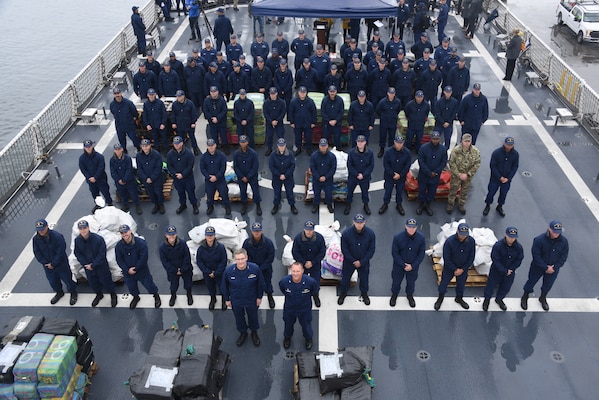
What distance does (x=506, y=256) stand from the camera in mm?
7977

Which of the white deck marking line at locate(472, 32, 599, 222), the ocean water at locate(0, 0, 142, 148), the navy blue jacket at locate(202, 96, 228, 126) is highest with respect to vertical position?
the navy blue jacket at locate(202, 96, 228, 126)

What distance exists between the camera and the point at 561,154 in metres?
12.8

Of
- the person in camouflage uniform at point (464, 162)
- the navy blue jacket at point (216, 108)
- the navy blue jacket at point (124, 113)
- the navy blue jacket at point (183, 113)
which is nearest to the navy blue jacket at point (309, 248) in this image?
the person in camouflage uniform at point (464, 162)

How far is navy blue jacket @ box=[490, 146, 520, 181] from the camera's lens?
1006cm

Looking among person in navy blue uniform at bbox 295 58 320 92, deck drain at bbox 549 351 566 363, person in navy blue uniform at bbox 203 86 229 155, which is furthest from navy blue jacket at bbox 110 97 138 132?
deck drain at bbox 549 351 566 363

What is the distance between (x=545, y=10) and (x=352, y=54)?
2651cm

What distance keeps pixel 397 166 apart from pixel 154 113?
6004mm

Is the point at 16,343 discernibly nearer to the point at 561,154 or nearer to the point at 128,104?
the point at 128,104

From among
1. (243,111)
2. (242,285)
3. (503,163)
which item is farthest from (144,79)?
(503,163)

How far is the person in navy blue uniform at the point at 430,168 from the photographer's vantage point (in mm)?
10211

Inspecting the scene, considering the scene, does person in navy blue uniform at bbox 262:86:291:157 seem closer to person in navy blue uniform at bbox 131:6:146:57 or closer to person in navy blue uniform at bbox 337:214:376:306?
person in navy blue uniform at bbox 337:214:376:306

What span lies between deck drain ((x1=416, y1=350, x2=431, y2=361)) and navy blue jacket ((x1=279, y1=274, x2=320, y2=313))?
197 cm

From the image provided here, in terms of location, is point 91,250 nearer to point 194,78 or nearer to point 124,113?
point 124,113

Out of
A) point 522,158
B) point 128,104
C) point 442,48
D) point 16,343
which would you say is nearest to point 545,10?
point 442,48
